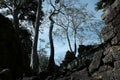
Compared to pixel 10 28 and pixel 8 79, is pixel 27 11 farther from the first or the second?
pixel 8 79

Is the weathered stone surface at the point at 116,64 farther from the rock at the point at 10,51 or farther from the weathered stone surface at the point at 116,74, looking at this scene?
the rock at the point at 10,51

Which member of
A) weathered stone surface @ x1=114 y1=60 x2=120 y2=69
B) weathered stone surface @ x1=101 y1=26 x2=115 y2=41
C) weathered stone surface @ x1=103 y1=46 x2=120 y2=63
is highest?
weathered stone surface @ x1=101 y1=26 x2=115 y2=41

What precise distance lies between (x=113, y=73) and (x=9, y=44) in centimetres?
1313

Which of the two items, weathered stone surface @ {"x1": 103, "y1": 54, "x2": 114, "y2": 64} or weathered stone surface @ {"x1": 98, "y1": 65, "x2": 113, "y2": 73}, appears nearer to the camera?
weathered stone surface @ {"x1": 103, "y1": 54, "x2": 114, "y2": 64}

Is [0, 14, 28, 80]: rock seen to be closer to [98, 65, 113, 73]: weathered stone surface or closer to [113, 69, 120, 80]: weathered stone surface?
[98, 65, 113, 73]: weathered stone surface

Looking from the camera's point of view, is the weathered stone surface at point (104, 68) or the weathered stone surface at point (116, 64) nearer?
the weathered stone surface at point (116, 64)

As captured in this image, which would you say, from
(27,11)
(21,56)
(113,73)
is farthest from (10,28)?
(113,73)

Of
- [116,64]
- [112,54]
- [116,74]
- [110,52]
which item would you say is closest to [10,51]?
[110,52]

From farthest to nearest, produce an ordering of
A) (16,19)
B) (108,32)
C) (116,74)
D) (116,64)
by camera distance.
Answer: (16,19), (108,32), (116,64), (116,74)

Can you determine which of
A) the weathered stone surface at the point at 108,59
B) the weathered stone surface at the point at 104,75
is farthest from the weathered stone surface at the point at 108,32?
the weathered stone surface at the point at 104,75

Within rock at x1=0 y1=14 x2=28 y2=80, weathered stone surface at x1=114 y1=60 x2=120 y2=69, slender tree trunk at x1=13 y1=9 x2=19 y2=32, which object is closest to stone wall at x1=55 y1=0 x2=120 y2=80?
weathered stone surface at x1=114 y1=60 x2=120 y2=69

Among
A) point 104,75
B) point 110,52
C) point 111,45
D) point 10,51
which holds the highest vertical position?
point 111,45

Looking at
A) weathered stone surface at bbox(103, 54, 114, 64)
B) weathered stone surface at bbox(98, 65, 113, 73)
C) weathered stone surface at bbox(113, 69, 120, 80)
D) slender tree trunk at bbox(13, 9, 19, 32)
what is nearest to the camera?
weathered stone surface at bbox(113, 69, 120, 80)

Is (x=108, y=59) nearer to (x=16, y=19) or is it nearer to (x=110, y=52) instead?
(x=110, y=52)
